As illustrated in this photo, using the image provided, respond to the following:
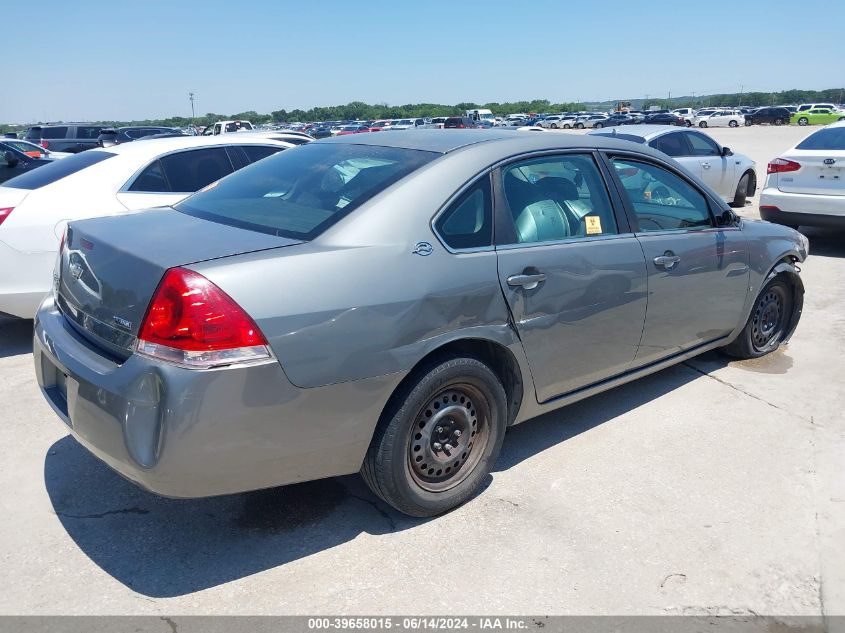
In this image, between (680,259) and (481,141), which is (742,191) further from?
(481,141)

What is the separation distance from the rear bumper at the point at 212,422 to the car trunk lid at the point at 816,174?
787 cm

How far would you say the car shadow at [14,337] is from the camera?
18.2 feet

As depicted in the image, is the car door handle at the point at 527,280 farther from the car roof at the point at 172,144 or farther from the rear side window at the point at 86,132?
the rear side window at the point at 86,132

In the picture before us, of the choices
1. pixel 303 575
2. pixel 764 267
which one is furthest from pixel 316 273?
pixel 764 267

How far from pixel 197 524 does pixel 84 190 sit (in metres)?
3.31

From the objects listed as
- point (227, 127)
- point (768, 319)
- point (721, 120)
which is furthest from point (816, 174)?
point (721, 120)

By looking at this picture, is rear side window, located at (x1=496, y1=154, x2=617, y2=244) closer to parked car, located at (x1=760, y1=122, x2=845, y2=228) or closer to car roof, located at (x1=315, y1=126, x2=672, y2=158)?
car roof, located at (x1=315, y1=126, x2=672, y2=158)

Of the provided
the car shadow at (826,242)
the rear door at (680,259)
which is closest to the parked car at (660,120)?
the car shadow at (826,242)

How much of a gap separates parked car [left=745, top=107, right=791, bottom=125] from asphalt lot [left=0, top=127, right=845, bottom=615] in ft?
210

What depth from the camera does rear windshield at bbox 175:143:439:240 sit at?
316 cm

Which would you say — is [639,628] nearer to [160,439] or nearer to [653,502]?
[653,502]

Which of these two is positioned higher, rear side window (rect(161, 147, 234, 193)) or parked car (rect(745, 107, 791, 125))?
parked car (rect(745, 107, 791, 125))

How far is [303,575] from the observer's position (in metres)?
2.93

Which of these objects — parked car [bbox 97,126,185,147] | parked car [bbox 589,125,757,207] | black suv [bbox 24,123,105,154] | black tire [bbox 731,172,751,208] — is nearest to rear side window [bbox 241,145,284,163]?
parked car [bbox 589,125,757,207]
